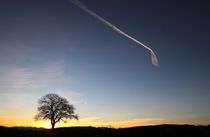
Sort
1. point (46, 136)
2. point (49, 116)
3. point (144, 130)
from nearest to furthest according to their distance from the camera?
1. point (46, 136)
2. point (144, 130)
3. point (49, 116)

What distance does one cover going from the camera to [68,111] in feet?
215

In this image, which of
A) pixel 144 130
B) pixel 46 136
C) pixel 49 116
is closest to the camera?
pixel 46 136

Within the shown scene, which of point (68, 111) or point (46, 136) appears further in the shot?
point (68, 111)

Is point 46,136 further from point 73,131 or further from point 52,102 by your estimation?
point 52,102

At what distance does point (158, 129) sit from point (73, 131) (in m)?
13.2

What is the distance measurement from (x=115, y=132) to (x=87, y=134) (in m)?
4.21

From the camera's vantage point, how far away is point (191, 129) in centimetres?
4084

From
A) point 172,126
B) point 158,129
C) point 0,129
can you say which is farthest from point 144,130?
point 0,129

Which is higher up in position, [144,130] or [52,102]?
[52,102]

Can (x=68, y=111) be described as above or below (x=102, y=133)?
above

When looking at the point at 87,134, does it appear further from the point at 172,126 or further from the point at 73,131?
the point at 172,126

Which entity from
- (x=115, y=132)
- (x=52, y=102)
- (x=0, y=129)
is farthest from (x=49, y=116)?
(x=115, y=132)

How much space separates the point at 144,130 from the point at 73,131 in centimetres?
1103

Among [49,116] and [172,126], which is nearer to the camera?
[172,126]
